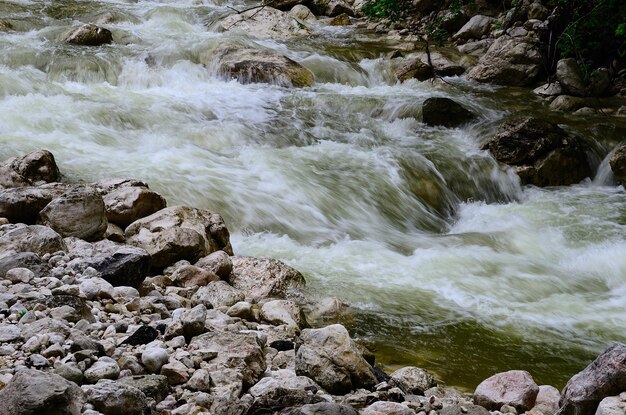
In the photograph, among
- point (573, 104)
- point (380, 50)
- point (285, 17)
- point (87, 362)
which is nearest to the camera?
point (87, 362)

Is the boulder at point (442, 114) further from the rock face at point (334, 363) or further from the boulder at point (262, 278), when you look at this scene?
the rock face at point (334, 363)

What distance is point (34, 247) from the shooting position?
3963 millimetres

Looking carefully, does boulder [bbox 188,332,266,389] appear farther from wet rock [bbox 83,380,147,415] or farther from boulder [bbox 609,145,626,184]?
boulder [bbox 609,145,626,184]

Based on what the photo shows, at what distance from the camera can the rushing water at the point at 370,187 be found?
478 cm

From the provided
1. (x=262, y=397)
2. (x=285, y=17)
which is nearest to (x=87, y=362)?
(x=262, y=397)

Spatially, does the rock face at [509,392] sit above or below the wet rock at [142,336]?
below

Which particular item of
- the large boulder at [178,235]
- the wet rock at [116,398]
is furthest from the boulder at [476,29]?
the wet rock at [116,398]

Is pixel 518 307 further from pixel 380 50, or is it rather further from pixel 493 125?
pixel 380 50

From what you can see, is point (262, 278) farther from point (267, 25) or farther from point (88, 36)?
point (267, 25)

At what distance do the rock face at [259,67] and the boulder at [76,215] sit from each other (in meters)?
6.83

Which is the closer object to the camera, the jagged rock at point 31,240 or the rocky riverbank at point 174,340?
the rocky riverbank at point 174,340

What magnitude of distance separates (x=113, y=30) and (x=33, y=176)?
330 inches

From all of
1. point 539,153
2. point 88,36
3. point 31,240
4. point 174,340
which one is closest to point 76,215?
point 31,240

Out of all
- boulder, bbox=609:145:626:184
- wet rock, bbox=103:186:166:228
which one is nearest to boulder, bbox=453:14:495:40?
boulder, bbox=609:145:626:184
